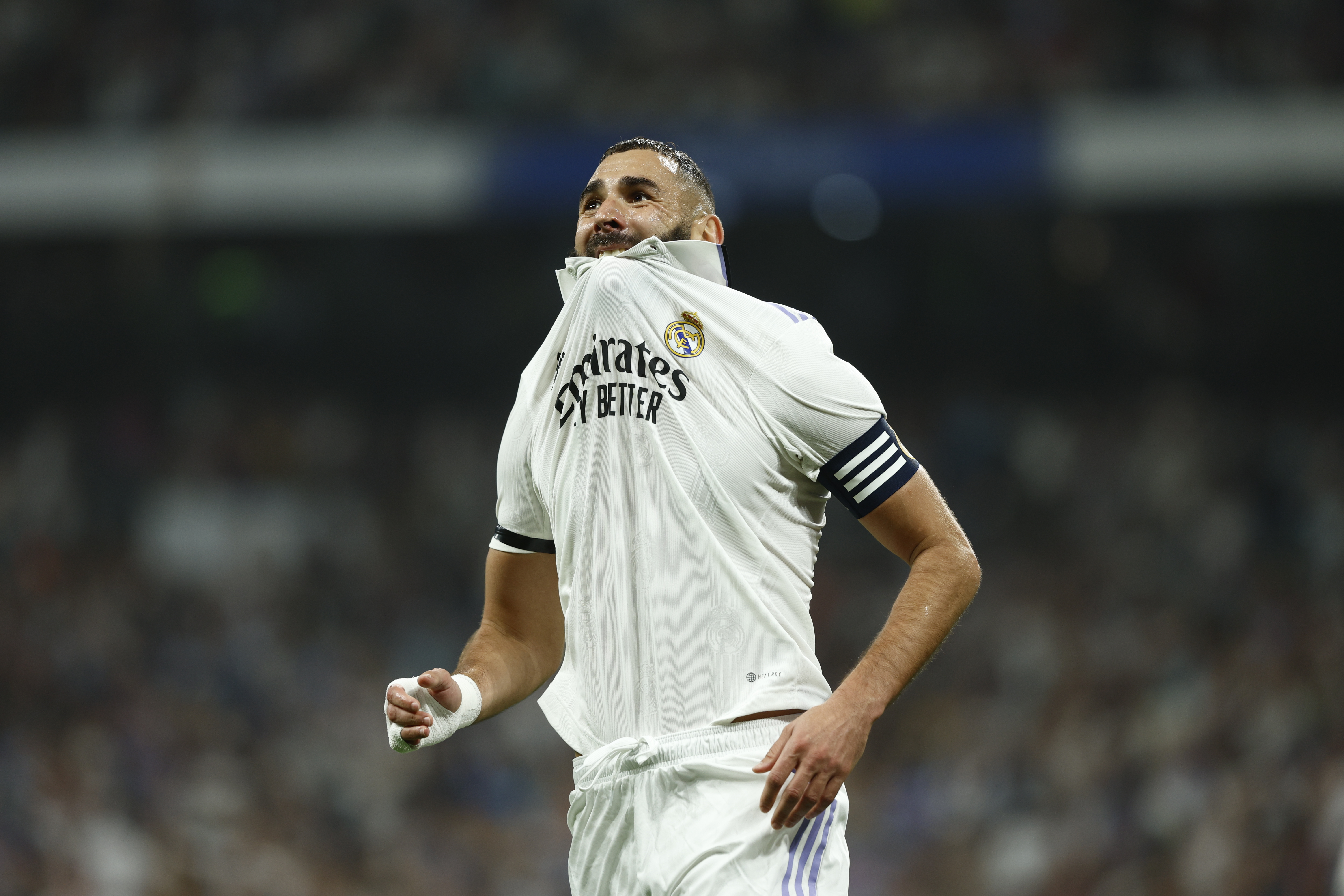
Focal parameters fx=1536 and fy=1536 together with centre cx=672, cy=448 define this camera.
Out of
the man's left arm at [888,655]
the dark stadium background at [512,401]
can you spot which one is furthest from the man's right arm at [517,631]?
the dark stadium background at [512,401]

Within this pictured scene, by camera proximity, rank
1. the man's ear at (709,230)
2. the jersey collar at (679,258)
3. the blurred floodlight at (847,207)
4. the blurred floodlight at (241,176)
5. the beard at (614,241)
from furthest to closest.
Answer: the blurred floodlight at (241,176)
the blurred floodlight at (847,207)
the man's ear at (709,230)
the beard at (614,241)
the jersey collar at (679,258)

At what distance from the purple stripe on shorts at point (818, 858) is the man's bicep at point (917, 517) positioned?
461 mm

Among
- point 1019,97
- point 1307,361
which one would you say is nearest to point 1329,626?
point 1307,361

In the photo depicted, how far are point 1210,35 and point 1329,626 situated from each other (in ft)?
18.3

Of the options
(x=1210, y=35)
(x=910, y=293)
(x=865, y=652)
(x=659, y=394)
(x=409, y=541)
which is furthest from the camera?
→ (x=910, y=293)

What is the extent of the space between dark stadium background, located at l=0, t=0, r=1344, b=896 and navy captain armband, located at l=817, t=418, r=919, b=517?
6347 millimetres

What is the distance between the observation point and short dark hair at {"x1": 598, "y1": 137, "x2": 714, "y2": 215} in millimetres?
3070

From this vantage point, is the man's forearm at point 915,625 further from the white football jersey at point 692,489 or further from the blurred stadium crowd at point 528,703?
the blurred stadium crowd at point 528,703

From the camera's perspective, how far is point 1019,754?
997 cm

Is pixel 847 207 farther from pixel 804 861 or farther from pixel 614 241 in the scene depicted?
pixel 804 861

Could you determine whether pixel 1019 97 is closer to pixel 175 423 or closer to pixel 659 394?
pixel 175 423

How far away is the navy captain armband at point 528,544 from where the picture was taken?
308cm

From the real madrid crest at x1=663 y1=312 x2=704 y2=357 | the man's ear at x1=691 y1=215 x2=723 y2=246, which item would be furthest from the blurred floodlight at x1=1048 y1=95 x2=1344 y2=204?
the real madrid crest at x1=663 y1=312 x2=704 y2=357

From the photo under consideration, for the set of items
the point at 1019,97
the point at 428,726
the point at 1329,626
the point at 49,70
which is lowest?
→ the point at 1329,626
